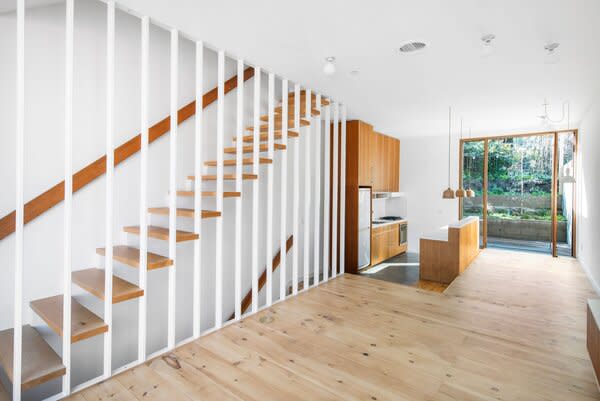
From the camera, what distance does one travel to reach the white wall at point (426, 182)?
7.27 m

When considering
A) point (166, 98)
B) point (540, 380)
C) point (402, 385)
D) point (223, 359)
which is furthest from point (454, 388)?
point (166, 98)

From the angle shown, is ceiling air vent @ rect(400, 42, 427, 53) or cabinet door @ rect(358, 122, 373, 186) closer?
ceiling air vent @ rect(400, 42, 427, 53)

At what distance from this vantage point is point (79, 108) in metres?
2.63

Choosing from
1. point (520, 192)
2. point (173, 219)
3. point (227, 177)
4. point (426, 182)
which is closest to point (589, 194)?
point (520, 192)

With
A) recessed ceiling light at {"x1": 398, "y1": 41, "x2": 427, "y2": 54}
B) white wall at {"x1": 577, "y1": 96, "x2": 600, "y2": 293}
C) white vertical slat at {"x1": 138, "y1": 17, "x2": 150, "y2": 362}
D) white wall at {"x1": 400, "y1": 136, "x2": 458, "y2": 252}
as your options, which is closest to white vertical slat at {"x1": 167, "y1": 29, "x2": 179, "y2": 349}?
white vertical slat at {"x1": 138, "y1": 17, "x2": 150, "y2": 362}

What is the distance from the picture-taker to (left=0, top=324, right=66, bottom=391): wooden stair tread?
1849 mm

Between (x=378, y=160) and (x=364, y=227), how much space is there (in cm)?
165

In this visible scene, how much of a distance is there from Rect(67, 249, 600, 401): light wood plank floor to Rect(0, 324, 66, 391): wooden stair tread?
24cm

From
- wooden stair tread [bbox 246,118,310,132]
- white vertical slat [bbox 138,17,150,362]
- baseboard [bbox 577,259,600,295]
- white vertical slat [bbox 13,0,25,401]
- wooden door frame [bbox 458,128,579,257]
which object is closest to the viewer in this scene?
white vertical slat [bbox 13,0,25,401]

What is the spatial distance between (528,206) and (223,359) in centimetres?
691

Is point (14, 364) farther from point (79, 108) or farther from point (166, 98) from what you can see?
point (166, 98)

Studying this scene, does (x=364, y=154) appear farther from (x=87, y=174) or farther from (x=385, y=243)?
(x=87, y=174)

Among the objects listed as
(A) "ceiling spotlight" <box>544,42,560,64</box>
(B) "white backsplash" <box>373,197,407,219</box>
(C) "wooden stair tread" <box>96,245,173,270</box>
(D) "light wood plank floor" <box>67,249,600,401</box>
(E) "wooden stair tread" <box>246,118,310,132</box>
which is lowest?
(D) "light wood plank floor" <box>67,249,600,401</box>

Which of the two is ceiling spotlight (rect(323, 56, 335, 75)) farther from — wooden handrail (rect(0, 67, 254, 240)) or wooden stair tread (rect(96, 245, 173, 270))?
wooden stair tread (rect(96, 245, 173, 270))
